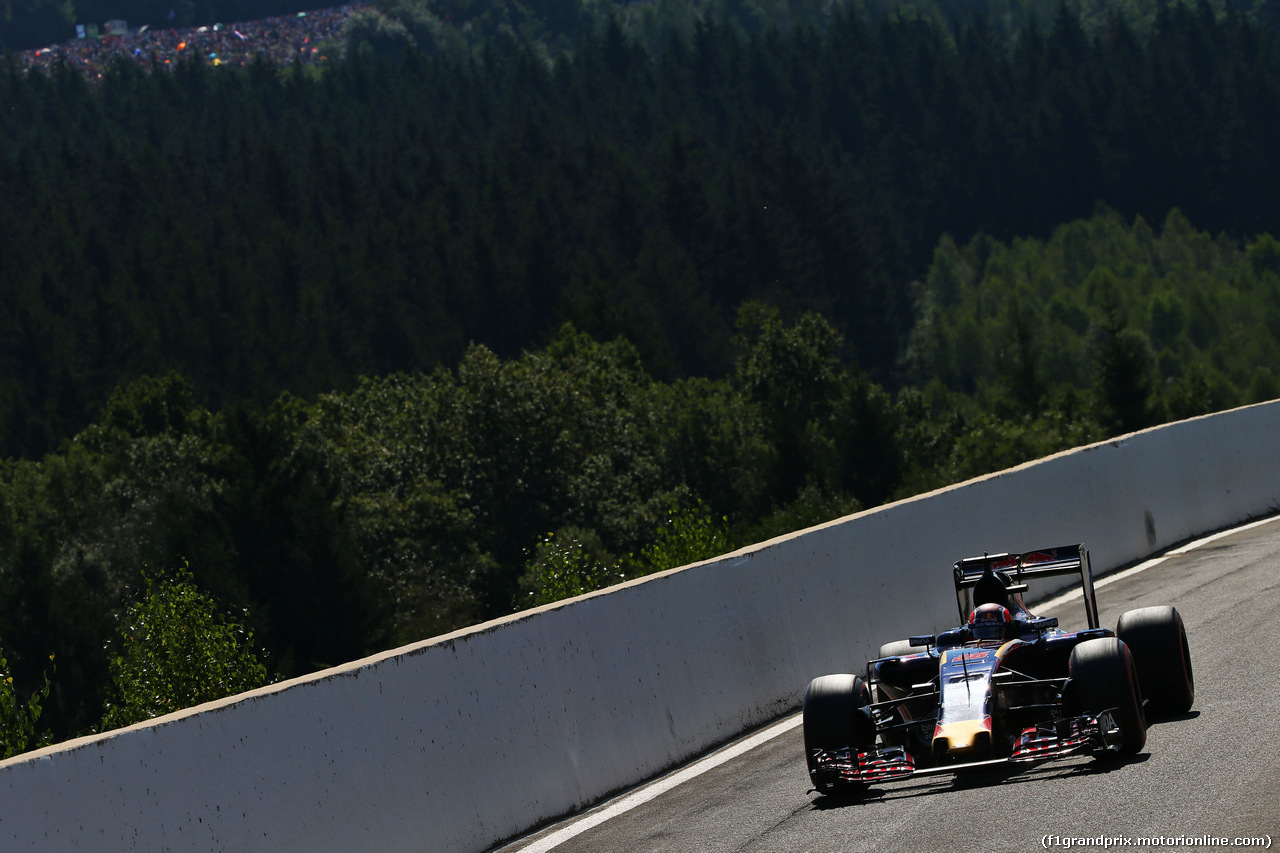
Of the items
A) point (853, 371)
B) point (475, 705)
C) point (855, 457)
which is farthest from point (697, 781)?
point (853, 371)

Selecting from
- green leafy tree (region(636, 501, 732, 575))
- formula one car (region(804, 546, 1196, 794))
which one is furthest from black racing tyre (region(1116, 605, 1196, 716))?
green leafy tree (region(636, 501, 732, 575))

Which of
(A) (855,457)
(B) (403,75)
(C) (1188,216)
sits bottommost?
(A) (855,457)

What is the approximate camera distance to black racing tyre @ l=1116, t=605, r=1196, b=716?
9.11m

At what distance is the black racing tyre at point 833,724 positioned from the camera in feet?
27.6

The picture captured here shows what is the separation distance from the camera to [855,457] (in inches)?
3031

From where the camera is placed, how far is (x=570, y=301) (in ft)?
324

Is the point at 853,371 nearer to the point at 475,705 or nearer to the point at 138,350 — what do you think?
the point at 138,350

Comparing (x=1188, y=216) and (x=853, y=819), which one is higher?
(x=1188, y=216)

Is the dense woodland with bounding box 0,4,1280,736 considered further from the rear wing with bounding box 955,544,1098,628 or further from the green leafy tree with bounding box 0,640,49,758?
the rear wing with bounding box 955,544,1098,628

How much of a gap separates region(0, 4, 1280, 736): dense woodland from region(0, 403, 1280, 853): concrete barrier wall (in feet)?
43.7

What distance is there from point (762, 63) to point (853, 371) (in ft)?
268

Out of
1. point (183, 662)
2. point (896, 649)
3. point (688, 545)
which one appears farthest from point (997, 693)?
point (688, 545)

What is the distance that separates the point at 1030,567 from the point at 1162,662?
3.45 feet

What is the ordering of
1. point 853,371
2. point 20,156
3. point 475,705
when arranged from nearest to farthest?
point 475,705
point 853,371
point 20,156
